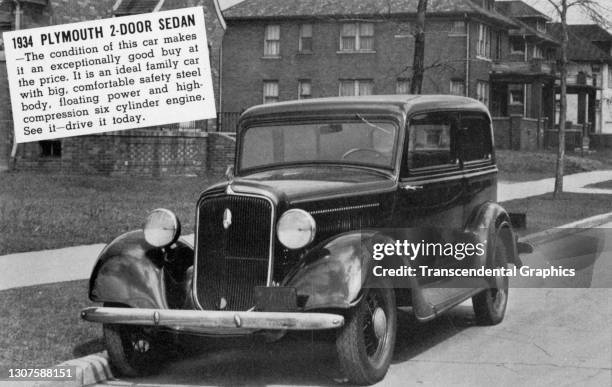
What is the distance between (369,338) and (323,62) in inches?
1420

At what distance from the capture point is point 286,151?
24.7 feet

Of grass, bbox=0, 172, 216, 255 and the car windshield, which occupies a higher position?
the car windshield

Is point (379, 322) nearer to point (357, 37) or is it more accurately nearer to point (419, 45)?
point (419, 45)

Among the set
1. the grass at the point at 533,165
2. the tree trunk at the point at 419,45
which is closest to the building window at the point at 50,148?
the tree trunk at the point at 419,45

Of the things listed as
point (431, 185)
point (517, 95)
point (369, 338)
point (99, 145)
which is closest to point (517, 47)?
point (517, 95)

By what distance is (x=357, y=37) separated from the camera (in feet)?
136

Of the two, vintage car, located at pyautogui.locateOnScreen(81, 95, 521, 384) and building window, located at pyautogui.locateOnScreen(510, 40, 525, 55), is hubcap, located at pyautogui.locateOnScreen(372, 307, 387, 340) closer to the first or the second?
vintage car, located at pyautogui.locateOnScreen(81, 95, 521, 384)

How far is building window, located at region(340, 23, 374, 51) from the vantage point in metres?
41.2

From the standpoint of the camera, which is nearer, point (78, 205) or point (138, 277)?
point (138, 277)

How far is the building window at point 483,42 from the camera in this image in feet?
136

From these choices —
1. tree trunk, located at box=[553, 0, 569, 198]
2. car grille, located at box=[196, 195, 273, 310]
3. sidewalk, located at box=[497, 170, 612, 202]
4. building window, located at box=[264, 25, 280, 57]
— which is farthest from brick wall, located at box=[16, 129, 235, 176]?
car grille, located at box=[196, 195, 273, 310]

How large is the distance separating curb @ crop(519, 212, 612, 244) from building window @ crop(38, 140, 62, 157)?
46.6ft

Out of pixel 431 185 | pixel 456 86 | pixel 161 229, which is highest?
pixel 456 86

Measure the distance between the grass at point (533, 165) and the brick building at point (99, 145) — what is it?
9.54 metres
